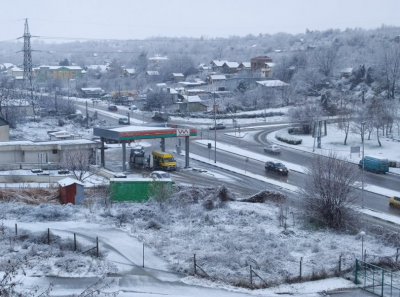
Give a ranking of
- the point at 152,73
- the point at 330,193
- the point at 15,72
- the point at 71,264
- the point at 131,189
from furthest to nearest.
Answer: the point at 15,72 → the point at 152,73 → the point at 131,189 → the point at 330,193 → the point at 71,264

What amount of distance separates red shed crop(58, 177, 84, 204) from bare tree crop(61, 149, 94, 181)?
326cm

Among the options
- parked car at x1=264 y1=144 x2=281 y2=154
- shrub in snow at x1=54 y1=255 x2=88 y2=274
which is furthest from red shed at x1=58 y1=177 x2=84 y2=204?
parked car at x1=264 y1=144 x2=281 y2=154

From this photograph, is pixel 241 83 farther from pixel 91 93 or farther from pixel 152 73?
pixel 152 73

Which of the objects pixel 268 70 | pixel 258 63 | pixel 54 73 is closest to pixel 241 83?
pixel 268 70

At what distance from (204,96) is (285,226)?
163 feet

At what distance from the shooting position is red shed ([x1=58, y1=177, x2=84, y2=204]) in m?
18.9

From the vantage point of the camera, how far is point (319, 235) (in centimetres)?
1590

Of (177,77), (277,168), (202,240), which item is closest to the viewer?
(202,240)

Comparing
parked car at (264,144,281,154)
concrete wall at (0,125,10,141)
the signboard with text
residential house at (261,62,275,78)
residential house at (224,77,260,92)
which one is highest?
residential house at (261,62,275,78)

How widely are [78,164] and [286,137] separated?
1719 centimetres

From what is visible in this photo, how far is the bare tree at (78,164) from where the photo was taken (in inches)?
913

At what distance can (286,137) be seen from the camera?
121 feet

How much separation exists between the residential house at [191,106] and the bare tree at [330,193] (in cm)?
3635

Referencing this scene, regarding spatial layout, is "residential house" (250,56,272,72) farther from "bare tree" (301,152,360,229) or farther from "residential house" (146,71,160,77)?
"bare tree" (301,152,360,229)
